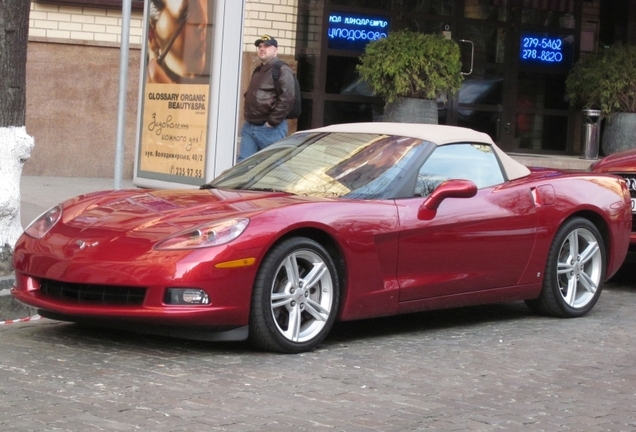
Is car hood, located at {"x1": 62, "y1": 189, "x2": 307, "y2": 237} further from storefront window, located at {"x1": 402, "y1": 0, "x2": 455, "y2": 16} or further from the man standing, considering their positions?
storefront window, located at {"x1": 402, "y1": 0, "x2": 455, "y2": 16}

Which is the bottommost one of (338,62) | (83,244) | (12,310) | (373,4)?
(12,310)

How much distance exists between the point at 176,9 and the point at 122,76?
2266 mm

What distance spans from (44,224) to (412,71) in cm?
958

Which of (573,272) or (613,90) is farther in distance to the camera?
(613,90)

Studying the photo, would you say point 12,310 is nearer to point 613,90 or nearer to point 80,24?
point 80,24

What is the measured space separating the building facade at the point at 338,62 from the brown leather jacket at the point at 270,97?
1647 mm

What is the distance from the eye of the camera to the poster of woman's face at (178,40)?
37.2 feet

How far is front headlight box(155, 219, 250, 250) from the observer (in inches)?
250

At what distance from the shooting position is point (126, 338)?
6.95 metres

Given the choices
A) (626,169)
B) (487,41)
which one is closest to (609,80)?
(487,41)

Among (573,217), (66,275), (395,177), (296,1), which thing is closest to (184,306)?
(66,275)

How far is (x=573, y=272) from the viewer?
8344mm

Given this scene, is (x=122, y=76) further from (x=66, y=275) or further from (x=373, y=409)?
(x=373, y=409)

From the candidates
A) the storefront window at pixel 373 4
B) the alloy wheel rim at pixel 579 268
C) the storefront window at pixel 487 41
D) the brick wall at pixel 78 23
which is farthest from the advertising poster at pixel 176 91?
the storefront window at pixel 487 41
